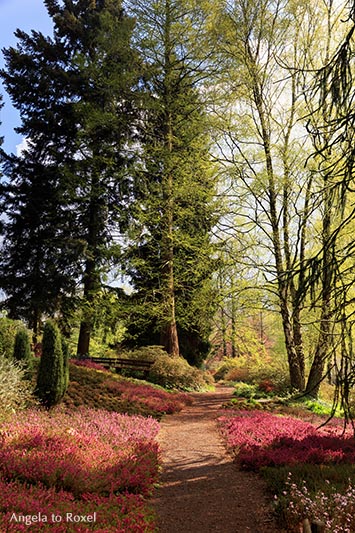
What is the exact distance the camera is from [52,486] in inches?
173

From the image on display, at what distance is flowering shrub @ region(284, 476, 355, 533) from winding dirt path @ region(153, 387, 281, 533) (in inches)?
10.5

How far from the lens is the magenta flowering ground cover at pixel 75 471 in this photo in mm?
3670

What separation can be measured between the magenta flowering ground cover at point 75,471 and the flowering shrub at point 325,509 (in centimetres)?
155

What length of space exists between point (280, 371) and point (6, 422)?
1268 cm

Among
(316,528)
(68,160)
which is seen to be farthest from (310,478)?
(68,160)

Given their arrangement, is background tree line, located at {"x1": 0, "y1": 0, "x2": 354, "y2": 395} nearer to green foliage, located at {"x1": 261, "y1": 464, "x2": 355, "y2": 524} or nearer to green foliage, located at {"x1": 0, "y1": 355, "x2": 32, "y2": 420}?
green foliage, located at {"x1": 261, "y1": 464, "x2": 355, "y2": 524}

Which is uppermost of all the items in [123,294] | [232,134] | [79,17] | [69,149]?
[79,17]

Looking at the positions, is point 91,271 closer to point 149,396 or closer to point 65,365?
point 149,396

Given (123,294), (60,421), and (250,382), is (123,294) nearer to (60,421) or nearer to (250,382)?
(250,382)

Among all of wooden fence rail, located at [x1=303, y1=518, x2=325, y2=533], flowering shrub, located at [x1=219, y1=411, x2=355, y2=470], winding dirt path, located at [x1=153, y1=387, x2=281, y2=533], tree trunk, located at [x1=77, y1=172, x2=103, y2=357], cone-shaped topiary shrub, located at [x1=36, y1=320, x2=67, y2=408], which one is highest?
tree trunk, located at [x1=77, y1=172, x2=103, y2=357]

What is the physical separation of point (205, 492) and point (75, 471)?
187 centimetres

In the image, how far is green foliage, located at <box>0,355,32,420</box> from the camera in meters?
7.23

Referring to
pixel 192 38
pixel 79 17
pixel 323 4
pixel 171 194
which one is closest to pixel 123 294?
pixel 171 194

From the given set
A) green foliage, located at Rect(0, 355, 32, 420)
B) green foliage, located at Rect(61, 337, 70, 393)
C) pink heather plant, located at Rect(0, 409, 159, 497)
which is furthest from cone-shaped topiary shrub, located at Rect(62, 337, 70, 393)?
pink heather plant, located at Rect(0, 409, 159, 497)
